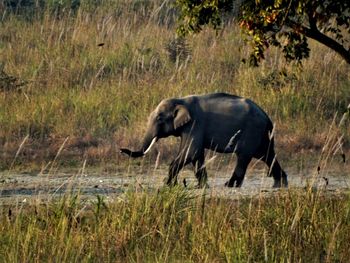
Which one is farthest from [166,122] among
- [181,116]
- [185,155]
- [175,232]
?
[175,232]

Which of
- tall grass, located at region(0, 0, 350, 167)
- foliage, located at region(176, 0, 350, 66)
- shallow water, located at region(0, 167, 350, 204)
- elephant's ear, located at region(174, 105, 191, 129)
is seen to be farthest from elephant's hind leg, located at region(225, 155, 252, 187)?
tall grass, located at region(0, 0, 350, 167)

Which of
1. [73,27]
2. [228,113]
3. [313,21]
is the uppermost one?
[313,21]

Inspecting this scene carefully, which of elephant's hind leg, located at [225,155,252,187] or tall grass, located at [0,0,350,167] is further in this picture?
tall grass, located at [0,0,350,167]

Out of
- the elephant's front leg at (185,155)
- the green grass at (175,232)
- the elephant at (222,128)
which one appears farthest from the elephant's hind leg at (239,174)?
the green grass at (175,232)

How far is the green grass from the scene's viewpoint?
9258 mm

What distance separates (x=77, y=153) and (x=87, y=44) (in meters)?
5.44

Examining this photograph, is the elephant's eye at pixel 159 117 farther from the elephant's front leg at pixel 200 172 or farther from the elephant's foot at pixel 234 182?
the elephant's foot at pixel 234 182

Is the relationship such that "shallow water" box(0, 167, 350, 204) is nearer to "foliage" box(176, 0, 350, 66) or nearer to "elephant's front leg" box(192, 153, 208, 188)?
"elephant's front leg" box(192, 153, 208, 188)

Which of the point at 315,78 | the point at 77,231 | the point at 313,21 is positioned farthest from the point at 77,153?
the point at 77,231

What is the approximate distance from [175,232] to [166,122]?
15.6 ft

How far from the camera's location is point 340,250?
948 centimetres

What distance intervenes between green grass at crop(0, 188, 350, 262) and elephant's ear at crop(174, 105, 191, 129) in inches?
149

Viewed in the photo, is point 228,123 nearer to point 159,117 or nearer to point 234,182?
point 234,182

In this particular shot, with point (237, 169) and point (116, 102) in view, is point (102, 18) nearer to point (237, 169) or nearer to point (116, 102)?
point (116, 102)
